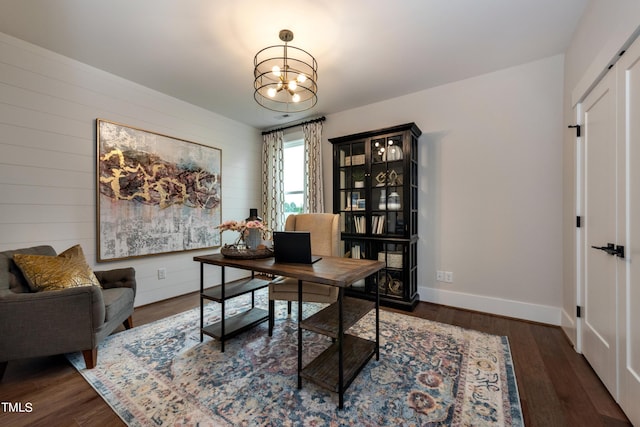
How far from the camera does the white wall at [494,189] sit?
2.58 m

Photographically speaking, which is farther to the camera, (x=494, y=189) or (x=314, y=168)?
(x=314, y=168)

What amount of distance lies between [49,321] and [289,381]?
Answer: 1.66 m

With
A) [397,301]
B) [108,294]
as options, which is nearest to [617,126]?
[397,301]

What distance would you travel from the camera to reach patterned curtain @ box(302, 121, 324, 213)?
12.9ft

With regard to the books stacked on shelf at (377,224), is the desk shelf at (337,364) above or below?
below

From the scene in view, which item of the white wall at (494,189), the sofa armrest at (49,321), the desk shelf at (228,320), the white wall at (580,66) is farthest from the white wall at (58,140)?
the white wall at (580,66)

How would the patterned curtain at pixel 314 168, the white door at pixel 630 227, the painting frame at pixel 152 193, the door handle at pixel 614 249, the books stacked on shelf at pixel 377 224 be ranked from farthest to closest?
the patterned curtain at pixel 314 168 < the books stacked on shelf at pixel 377 224 < the painting frame at pixel 152 193 < the door handle at pixel 614 249 < the white door at pixel 630 227

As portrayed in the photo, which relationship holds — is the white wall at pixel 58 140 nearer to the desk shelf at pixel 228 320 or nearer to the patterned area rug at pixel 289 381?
the patterned area rug at pixel 289 381

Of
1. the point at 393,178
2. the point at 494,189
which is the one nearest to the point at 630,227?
the point at 494,189

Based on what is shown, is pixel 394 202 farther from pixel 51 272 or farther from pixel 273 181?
pixel 51 272

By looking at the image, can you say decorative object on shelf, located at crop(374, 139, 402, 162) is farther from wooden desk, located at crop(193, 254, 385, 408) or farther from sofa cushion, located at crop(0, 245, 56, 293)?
sofa cushion, located at crop(0, 245, 56, 293)

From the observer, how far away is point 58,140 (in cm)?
252

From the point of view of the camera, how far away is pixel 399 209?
309cm

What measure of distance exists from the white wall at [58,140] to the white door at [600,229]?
4.14 m
